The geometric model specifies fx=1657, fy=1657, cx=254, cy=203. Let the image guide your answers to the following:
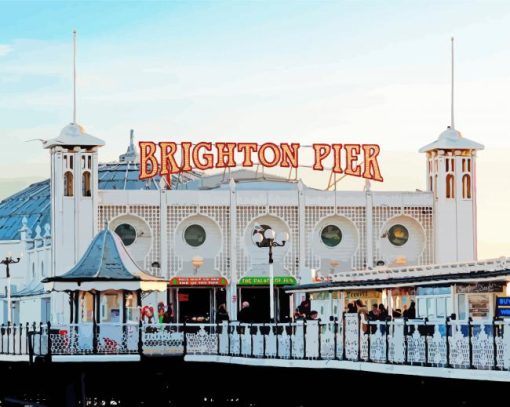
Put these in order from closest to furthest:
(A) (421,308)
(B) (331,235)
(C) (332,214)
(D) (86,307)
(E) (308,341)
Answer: (E) (308,341) < (A) (421,308) < (D) (86,307) < (C) (332,214) < (B) (331,235)

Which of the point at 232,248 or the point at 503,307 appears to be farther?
the point at 232,248

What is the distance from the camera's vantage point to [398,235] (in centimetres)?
Answer: 7669

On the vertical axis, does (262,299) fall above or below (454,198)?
below

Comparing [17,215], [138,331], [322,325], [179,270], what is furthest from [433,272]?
[17,215]

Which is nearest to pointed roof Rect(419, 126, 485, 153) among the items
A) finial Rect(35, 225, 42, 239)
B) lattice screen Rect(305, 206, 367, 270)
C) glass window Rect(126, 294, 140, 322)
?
lattice screen Rect(305, 206, 367, 270)

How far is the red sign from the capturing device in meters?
73.9

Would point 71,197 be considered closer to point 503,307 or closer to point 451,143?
point 451,143

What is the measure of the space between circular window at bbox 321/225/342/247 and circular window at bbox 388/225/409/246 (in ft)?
7.84

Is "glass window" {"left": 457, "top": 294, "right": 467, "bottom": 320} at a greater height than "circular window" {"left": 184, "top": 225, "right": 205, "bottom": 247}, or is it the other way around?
"circular window" {"left": 184, "top": 225, "right": 205, "bottom": 247}

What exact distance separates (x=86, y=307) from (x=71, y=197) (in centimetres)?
1922

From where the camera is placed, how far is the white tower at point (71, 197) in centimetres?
7306

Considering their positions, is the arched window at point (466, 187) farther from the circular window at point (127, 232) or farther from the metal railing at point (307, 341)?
the metal railing at point (307, 341)

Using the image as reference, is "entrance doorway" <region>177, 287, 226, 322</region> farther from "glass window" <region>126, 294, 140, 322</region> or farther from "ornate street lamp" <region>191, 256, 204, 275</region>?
"glass window" <region>126, 294, 140, 322</region>

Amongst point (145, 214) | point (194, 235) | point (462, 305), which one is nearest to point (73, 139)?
point (145, 214)
